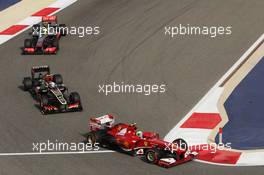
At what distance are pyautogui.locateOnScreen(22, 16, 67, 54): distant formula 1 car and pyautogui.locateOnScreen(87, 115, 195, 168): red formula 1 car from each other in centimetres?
868

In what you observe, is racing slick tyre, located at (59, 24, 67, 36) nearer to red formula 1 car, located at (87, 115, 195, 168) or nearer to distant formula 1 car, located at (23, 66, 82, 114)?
distant formula 1 car, located at (23, 66, 82, 114)

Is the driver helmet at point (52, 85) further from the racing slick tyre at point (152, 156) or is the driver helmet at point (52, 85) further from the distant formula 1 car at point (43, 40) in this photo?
the racing slick tyre at point (152, 156)

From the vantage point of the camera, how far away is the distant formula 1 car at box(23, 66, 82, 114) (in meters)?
24.6

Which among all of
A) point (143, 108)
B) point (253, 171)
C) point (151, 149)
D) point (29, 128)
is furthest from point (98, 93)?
point (253, 171)

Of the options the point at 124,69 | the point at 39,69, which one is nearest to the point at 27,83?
the point at 39,69

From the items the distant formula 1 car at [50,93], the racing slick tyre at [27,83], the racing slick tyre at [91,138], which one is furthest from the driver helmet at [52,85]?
the racing slick tyre at [91,138]

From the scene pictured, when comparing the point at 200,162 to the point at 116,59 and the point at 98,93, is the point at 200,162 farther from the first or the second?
the point at 116,59

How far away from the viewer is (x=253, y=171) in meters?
20.0

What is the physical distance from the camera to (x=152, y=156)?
2055 centimetres

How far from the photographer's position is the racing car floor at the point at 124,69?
2086cm

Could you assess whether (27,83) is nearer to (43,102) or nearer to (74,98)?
(43,102)

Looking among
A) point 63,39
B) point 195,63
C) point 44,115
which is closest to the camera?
point 44,115

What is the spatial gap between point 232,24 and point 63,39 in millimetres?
7622

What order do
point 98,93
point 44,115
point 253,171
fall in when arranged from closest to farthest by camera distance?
1. point 253,171
2. point 44,115
3. point 98,93
